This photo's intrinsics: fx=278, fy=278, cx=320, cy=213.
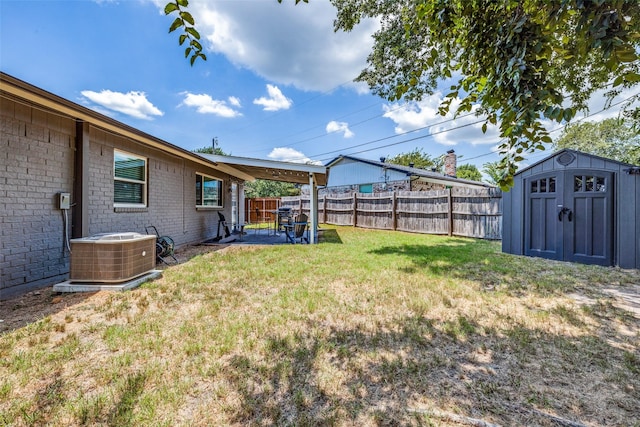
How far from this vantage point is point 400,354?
7.92 feet

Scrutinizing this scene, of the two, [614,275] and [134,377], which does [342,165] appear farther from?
[134,377]

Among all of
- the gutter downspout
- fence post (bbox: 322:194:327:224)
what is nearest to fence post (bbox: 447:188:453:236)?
fence post (bbox: 322:194:327:224)

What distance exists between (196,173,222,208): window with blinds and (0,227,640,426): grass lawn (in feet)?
18.4

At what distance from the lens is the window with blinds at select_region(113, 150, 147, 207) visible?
5.59 meters

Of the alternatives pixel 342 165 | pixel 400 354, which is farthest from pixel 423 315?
pixel 342 165

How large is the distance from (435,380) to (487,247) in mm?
7277

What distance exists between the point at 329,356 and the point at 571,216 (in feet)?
21.1

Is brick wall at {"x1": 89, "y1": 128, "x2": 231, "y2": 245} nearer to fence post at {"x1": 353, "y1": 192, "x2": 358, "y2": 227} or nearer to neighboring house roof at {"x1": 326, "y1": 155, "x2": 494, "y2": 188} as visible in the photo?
fence post at {"x1": 353, "y1": 192, "x2": 358, "y2": 227}

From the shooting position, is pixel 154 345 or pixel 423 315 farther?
pixel 423 315

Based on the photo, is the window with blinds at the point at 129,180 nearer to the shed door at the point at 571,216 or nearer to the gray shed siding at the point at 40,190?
the gray shed siding at the point at 40,190

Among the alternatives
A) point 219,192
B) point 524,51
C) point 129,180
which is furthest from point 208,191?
point 524,51

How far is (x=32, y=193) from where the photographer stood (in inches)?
152

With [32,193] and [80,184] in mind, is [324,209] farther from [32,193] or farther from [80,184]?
[32,193]

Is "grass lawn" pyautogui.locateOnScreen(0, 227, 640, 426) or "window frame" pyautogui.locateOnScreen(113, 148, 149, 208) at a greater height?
"window frame" pyautogui.locateOnScreen(113, 148, 149, 208)
